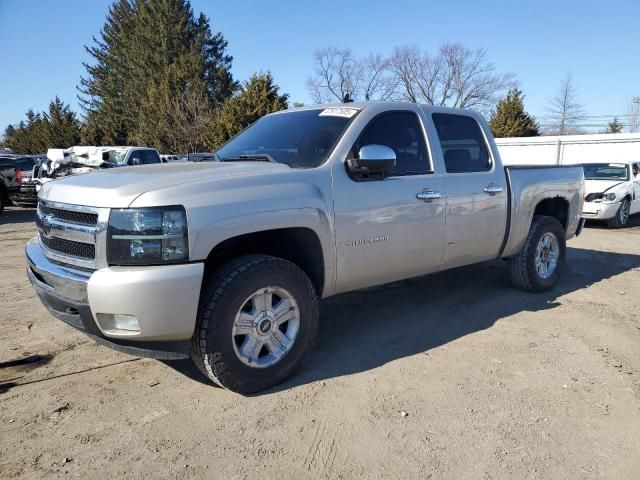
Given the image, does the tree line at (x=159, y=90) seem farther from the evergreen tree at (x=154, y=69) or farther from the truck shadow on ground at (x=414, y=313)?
the truck shadow on ground at (x=414, y=313)

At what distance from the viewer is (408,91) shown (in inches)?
2195

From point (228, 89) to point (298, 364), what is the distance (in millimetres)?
41832

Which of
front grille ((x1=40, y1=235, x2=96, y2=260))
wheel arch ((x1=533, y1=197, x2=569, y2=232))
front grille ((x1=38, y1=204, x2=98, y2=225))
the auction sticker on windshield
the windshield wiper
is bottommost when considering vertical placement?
wheel arch ((x1=533, y1=197, x2=569, y2=232))

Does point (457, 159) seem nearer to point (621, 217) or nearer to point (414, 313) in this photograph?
point (414, 313)

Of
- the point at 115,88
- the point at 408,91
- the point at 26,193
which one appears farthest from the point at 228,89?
the point at 26,193

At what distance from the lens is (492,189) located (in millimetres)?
5027

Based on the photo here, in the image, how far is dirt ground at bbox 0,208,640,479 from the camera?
2729 millimetres

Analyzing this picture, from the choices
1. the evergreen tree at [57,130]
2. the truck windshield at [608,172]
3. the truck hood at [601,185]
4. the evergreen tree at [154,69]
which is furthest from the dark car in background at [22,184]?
the evergreen tree at [57,130]

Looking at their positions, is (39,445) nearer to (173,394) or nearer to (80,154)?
(173,394)

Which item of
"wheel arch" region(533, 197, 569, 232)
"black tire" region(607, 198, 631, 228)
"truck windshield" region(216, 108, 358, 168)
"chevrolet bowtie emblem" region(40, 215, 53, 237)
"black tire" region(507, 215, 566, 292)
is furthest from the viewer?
"black tire" region(607, 198, 631, 228)

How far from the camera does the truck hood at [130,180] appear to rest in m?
3.02

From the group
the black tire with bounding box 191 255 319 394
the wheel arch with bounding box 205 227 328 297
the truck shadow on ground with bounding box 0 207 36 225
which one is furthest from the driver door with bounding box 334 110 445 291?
the truck shadow on ground with bounding box 0 207 36 225

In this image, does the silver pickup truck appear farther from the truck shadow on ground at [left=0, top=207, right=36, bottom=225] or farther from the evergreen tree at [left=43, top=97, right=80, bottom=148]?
the evergreen tree at [left=43, top=97, right=80, bottom=148]

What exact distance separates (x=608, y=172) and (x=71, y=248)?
13724mm
